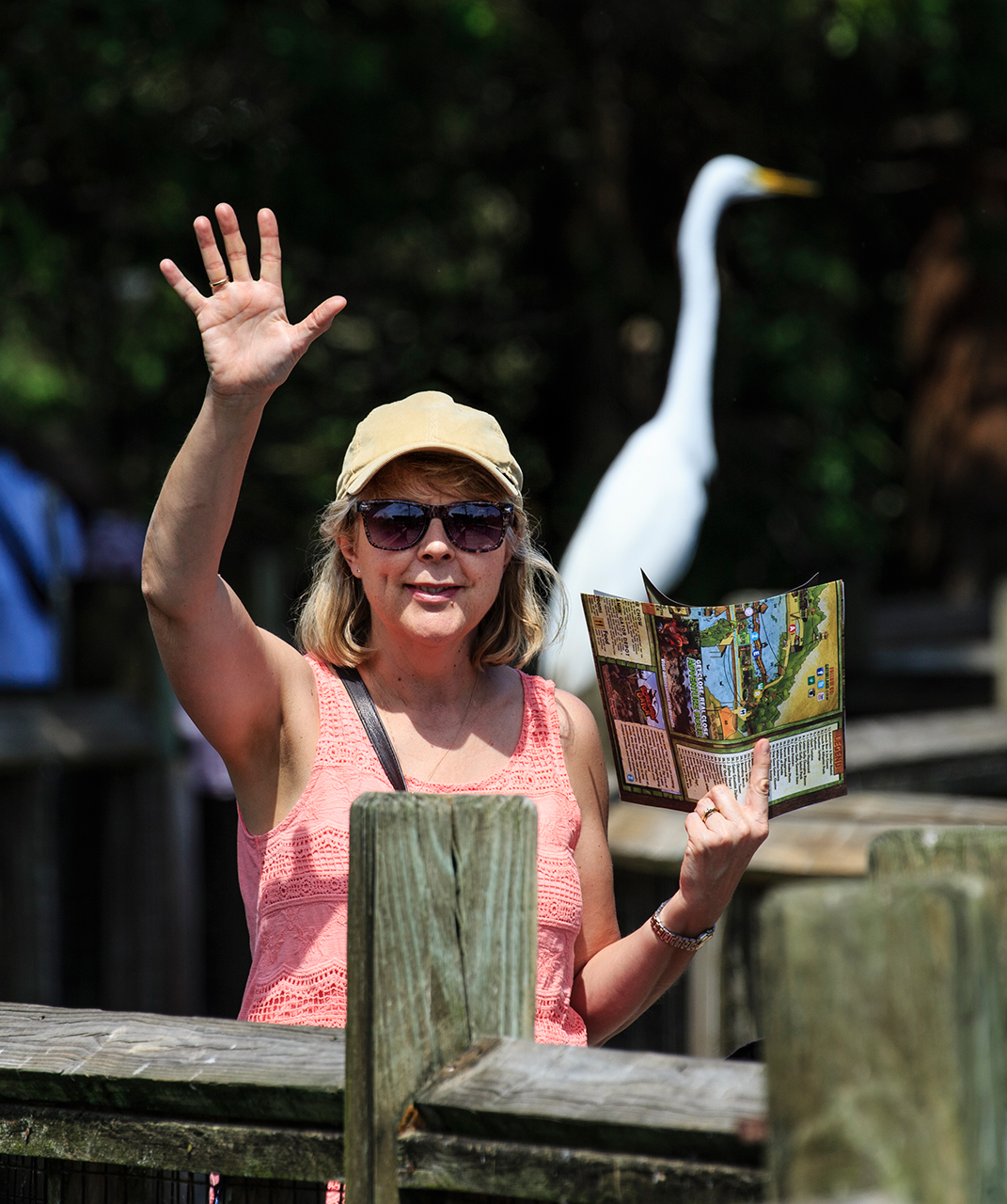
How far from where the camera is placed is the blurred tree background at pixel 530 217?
6.79 meters

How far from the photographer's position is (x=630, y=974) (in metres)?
2.01

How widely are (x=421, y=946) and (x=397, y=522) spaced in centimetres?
79

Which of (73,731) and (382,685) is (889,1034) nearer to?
(382,685)

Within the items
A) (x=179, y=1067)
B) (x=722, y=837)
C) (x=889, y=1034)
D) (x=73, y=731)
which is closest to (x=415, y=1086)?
(x=179, y=1067)

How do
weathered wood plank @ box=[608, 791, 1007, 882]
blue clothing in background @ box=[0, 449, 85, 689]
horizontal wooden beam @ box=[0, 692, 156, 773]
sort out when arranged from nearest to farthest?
weathered wood plank @ box=[608, 791, 1007, 882] < horizontal wooden beam @ box=[0, 692, 156, 773] < blue clothing in background @ box=[0, 449, 85, 689]

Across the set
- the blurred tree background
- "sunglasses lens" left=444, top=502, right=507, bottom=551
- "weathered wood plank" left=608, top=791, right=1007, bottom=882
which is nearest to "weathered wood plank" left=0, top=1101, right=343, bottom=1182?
"sunglasses lens" left=444, top=502, right=507, bottom=551

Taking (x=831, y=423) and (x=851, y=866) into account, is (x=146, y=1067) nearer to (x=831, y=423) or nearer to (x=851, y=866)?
(x=851, y=866)

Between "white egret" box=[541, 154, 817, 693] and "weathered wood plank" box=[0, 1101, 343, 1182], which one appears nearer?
"weathered wood plank" box=[0, 1101, 343, 1182]

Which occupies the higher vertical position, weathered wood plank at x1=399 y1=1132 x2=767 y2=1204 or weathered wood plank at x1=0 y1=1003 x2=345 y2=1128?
weathered wood plank at x1=0 y1=1003 x2=345 y2=1128

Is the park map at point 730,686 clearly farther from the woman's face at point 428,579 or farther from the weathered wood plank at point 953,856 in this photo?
the weathered wood plank at point 953,856

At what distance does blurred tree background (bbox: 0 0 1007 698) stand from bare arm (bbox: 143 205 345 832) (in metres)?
4.46

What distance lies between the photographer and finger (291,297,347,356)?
1.82 metres

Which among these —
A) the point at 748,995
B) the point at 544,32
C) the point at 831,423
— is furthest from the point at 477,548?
the point at 544,32

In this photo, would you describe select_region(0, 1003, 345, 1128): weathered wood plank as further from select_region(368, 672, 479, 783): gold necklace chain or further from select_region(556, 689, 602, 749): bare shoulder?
select_region(556, 689, 602, 749): bare shoulder
